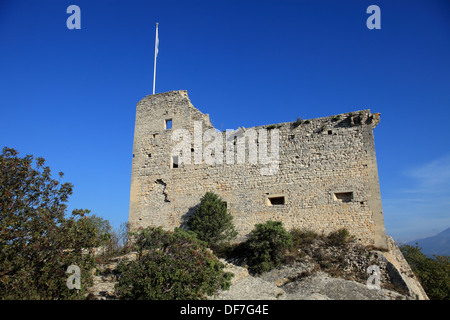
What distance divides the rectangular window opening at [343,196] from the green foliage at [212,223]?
499cm

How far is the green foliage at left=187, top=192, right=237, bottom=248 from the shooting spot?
14.5 metres

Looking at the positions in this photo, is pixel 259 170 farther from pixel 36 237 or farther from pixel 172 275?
pixel 36 237

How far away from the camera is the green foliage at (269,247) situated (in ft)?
40.9

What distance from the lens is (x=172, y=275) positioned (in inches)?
328

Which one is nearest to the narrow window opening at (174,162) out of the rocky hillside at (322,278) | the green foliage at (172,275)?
the rocky hillside at (322,278)

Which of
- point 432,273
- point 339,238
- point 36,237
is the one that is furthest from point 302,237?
point 432,273

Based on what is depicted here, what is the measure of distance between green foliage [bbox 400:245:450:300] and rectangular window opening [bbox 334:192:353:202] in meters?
8.42

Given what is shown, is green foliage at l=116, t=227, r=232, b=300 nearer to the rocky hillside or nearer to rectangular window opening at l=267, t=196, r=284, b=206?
the rocky hillside

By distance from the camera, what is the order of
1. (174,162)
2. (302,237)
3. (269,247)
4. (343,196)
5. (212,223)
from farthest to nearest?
(174,162) < (212,223) < (343,196) < (302,237) < (269,247)

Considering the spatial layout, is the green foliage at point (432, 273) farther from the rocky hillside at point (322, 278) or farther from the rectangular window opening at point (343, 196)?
the rectangular window opening at point (343, 196)

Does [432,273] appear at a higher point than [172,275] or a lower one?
lower

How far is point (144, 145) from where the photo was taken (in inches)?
712

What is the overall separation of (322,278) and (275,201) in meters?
4.74

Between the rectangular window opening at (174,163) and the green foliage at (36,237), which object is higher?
the rectangular window opening at (174,163)
